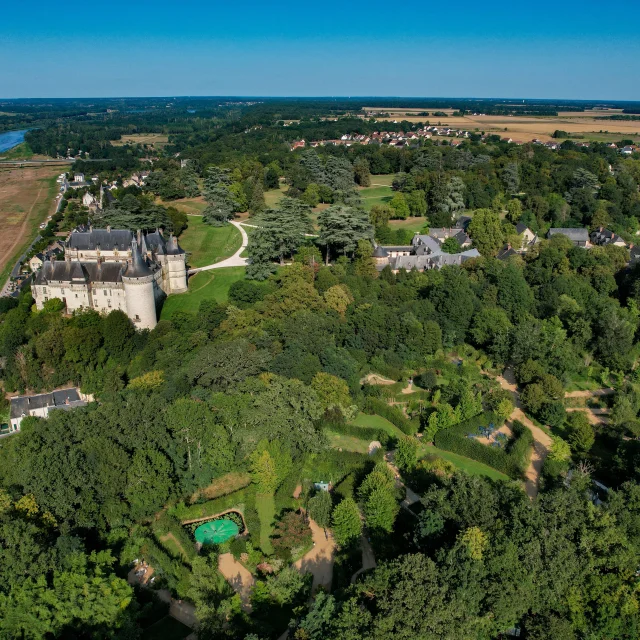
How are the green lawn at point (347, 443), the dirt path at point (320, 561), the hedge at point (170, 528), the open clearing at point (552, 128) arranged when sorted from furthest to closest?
1. the open clearing at point (552, 128)
2. the green lawn at point (347, 443)
3. the hedge at point (170, 528)
4. the dirt path at point (320, 561)

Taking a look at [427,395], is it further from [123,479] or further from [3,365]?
[3,365]

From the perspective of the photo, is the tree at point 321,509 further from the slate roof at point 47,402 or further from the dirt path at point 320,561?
the slate roof at point 47,402

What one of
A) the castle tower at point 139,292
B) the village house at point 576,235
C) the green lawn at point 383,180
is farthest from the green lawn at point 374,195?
the castle tower at point 139,292

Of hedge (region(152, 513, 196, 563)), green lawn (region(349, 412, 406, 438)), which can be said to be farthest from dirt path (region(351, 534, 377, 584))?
green lawn (region(349, 412, 406, 438))

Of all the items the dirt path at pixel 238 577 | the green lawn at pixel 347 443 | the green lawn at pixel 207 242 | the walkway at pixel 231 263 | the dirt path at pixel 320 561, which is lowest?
the dirt path at pixel 238 577

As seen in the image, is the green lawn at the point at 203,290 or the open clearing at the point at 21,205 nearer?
the green lawn at the point at 203,290

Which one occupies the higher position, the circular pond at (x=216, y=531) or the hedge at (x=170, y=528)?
the hedge at (x=170, y=528)

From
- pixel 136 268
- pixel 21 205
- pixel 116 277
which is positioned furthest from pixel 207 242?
pixel 21 205

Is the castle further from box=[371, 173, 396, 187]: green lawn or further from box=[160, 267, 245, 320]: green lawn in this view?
box=[371, 173, 396, 187]: green lawn
